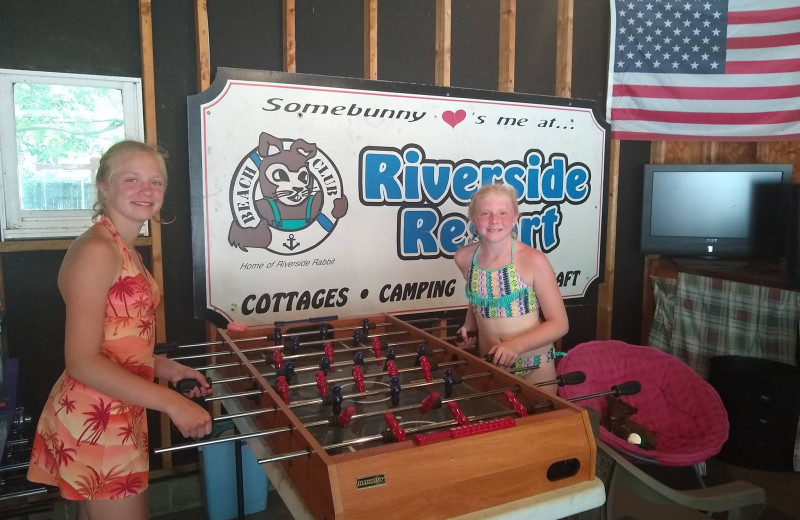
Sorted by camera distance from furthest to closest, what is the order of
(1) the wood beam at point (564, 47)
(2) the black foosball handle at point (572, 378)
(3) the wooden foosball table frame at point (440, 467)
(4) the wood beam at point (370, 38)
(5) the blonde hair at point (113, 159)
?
(1) the wood beam at point (564, 47), (4) the wood beam at point (370, 38), (2) the black foosball handle at point (572, 378), (5) the blonde hair at point (113, 159), (3) the wooden foosball table frame at point (440, 467)

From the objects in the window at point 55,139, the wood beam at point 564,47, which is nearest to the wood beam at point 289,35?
the window at point 55,139

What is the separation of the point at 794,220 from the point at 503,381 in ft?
8.00

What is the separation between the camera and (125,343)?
1.65m

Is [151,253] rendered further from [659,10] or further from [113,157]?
[659,10]

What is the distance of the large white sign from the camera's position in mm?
2846

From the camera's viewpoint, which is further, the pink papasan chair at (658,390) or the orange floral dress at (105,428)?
the pink papasan chair at (658,390)

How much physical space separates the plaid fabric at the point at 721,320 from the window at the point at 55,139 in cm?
337

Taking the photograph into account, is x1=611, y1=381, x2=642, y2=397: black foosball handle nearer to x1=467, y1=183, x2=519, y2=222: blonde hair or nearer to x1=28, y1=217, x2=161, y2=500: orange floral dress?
x1=467, y1=183, x2=519, y2=222: blonde hair

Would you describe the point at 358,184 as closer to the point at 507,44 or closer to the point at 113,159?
the point at 507,44

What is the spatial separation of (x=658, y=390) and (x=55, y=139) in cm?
299

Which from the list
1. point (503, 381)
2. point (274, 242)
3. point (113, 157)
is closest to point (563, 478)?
point (503, 381)

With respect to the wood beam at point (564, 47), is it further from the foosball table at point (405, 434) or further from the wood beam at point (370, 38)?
the foosball table at point (405, 434)

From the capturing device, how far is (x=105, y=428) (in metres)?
1.59

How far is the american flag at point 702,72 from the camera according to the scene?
3762mm
